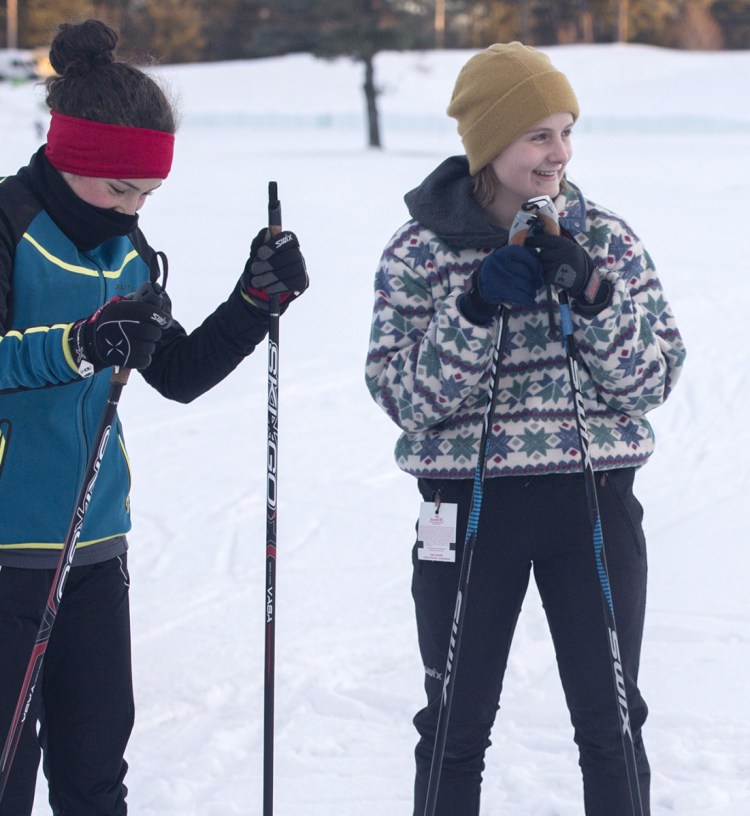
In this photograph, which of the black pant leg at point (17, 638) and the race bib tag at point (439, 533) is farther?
the race bib tag at point (439, 533)

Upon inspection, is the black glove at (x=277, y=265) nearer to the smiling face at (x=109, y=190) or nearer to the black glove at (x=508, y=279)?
the smiling face at (x=109, y=190)

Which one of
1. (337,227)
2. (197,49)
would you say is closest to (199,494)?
(337,227)

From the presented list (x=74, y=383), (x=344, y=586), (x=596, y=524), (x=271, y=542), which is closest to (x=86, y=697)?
(x=271, y=542)

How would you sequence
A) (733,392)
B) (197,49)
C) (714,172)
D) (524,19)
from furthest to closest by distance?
(197,49) < (524,19) < (714,172) < (733,392)

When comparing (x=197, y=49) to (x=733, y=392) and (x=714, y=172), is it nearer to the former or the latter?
(x=714, y=172)

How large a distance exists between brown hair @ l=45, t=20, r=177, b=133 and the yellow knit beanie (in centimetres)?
63

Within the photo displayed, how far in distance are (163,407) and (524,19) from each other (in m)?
48.3

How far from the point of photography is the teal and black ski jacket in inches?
79.3

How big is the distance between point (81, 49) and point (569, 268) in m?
1.01

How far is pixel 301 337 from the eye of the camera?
806 centimetres

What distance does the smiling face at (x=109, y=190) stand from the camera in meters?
2.13

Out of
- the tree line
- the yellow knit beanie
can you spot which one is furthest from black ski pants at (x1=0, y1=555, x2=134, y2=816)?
the tree line

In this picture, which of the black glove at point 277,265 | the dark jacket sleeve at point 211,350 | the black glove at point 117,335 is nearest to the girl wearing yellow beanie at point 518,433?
the black glove at point 277,265

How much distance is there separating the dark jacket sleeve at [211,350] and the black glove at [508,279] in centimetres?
52
